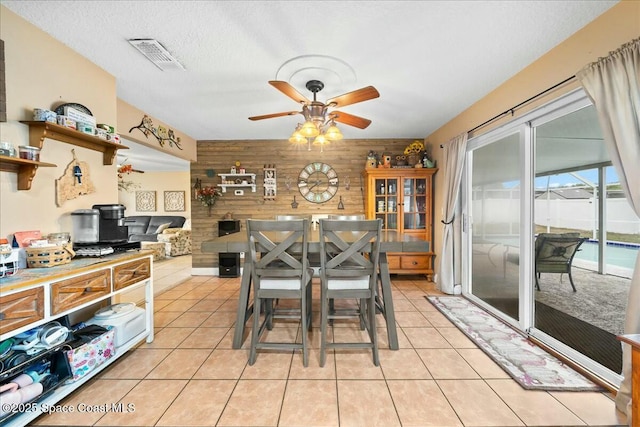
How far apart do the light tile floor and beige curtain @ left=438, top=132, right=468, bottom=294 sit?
1.23 metres

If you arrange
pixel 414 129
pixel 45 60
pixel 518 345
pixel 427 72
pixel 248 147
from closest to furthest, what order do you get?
pixel 45 60, pixel 518 345, pixel 427 72, pixel 414 129, pixel 248 147

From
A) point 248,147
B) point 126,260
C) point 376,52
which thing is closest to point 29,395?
point 126,260

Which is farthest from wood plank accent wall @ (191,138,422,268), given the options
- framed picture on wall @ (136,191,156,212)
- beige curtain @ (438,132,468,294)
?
framed picture on wall @ (136,191,156,212)

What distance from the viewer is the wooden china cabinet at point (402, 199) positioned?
418cm

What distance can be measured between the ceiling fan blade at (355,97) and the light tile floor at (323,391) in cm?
210

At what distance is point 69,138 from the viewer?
194cm

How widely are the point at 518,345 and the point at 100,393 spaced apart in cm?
320

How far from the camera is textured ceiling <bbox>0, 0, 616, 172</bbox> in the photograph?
159 centimetres

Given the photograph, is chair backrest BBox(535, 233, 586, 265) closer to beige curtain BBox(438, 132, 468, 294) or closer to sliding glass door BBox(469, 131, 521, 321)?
sliding glass door BBox(469, 131, 521, 321)

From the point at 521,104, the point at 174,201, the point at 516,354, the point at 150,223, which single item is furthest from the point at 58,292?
the point at 174,201

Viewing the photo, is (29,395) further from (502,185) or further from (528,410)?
(502,185)

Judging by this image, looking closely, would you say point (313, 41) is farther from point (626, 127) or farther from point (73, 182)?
point (73, 182)

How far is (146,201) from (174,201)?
0.86 metres

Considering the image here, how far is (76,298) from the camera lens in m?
1.54
